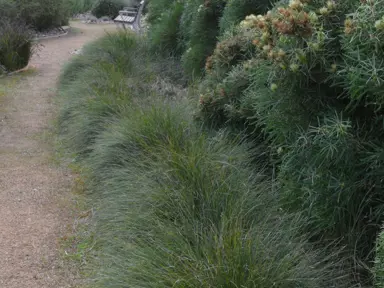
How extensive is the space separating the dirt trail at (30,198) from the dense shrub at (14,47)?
223cm

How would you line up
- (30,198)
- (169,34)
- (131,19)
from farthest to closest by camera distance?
1. (131,19)
2. (169,34)
3. (30,198)

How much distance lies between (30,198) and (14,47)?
23.7 ft

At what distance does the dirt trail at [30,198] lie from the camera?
14.2 feet

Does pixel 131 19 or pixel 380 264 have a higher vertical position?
pixel 380 264

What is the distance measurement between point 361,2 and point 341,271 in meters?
1.51

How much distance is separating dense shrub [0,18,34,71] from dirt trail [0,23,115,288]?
223 centimetres

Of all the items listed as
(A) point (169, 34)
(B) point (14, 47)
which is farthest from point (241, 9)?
(B) point (14, 47)

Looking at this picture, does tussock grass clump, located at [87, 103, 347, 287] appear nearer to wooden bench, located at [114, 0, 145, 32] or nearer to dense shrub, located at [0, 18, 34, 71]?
dense shrub, located at [0, 18, 34, 71]

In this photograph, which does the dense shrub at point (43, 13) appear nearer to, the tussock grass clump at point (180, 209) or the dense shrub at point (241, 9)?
the tussock grass clump at point (180, 209)

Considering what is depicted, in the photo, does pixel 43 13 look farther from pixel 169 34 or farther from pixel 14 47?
pixel 169 34

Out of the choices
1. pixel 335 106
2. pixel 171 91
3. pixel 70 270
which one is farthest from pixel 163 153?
pixel 171 91

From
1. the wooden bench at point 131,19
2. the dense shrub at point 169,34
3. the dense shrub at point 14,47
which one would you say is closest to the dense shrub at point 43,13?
the wooden bench at point 131,19

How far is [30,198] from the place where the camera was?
5660mm

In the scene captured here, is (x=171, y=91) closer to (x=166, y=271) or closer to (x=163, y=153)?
(x=163, y=153)
